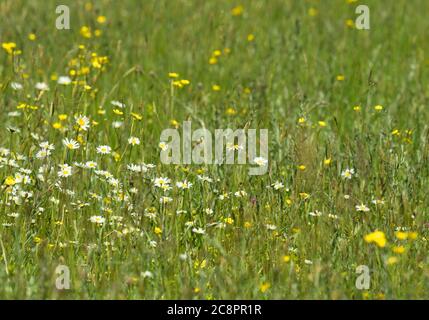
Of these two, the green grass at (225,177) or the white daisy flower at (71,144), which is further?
the white daisy flower at (71,144)

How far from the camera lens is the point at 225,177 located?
443 cm

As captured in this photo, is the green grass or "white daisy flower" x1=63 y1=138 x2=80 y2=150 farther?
"white daisy flower" x1=63 y1=138 x2=80 y2=150

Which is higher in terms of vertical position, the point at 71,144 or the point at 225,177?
the point at 71,144

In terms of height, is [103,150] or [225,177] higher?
[103,150]

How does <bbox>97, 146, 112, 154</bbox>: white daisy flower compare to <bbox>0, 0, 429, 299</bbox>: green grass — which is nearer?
<bbox>0, 0, 429, 299</bbox>: green grass

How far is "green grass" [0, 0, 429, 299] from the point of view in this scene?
11.5 ft

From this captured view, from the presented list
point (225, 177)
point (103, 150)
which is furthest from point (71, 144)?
point (225, 177)

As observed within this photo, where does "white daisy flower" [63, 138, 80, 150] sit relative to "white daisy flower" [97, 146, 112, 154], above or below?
above

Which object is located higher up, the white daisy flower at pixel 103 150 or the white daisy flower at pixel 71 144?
the white daisy flower at pixel 71 144

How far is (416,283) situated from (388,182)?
891mm

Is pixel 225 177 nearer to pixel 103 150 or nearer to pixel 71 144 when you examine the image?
pixel 103 150

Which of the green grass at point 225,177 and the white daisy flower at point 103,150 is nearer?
the green grass at point 225,177

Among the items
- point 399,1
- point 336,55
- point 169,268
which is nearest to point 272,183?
point 169,268

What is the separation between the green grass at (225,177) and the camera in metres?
3.50
